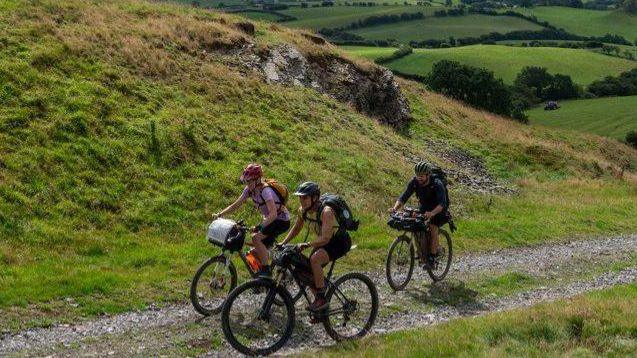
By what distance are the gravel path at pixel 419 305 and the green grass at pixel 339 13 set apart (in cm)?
13973

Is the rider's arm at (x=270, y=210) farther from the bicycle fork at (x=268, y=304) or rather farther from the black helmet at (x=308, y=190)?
the bicycle fork at (x=268, y=304)

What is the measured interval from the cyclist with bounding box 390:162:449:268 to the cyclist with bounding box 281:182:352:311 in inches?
179

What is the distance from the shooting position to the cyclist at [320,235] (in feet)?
35.4

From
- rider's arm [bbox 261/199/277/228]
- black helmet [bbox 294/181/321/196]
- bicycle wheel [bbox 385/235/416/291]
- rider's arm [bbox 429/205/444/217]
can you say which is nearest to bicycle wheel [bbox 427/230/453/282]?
bicycle wheel [bbox 385/235/416/291]

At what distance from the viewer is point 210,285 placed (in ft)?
41.1

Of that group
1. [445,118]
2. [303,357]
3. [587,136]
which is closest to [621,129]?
[587,136]

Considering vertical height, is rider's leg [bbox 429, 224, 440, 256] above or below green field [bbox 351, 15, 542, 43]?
above

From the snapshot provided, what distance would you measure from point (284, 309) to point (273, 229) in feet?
7.32

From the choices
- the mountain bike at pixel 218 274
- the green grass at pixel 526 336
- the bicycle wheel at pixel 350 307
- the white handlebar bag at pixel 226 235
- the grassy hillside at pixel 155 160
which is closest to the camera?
the green grass at pixel 526 336

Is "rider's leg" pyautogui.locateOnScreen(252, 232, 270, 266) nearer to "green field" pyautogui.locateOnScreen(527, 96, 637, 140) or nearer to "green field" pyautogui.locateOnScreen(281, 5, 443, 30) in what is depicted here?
"green field" pyautogui.locateOnScreen(527, 96, 637, 140)

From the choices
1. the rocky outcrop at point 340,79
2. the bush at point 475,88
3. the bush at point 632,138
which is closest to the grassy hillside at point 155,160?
the rocky outcrop at point 340,79

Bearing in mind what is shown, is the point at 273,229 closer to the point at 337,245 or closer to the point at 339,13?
the point at 337,245

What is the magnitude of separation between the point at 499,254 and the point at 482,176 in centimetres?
1688

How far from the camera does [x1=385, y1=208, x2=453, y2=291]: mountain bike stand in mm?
15141
